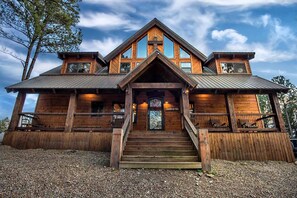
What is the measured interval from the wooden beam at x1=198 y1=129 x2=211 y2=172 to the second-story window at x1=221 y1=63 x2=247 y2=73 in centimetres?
828

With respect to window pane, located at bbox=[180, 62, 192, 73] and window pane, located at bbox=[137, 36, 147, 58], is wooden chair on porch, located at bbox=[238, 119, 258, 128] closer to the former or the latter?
window pane, located at bbox=[180, 62, 192, 73]

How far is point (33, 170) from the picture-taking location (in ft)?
14.5

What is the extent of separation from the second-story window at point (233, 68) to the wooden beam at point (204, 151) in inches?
326

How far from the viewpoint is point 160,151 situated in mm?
5422

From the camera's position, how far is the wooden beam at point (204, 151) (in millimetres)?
4595

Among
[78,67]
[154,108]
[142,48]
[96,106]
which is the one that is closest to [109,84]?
[96,106]

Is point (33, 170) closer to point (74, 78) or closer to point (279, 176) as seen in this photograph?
point (74, 78)

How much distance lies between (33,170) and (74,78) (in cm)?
733

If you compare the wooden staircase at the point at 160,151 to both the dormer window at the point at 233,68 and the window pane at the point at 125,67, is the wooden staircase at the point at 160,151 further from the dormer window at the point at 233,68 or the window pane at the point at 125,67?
the dormer window at the point at 233,68

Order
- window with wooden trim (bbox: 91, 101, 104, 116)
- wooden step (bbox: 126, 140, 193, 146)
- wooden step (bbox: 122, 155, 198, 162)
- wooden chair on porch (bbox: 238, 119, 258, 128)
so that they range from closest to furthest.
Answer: wooden step (bbox: 122, 155, 198, 162) → wooden step (bbox: 126, 140, 193, 146) → wooden chair on porch (bbox: 238, 119, 258, 128) → window with wooden trim (bbox: 91, 101, 104, 116)

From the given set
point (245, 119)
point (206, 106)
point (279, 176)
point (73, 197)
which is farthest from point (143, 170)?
point (245, 119)

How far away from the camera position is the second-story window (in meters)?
11.2

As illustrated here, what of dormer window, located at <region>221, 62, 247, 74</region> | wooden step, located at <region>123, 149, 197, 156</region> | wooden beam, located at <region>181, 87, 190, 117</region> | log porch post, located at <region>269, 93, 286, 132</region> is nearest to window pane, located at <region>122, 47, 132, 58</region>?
wooden beam, located at <region>181, 87, 190, 117</region>

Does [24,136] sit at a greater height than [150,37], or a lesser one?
lesser
